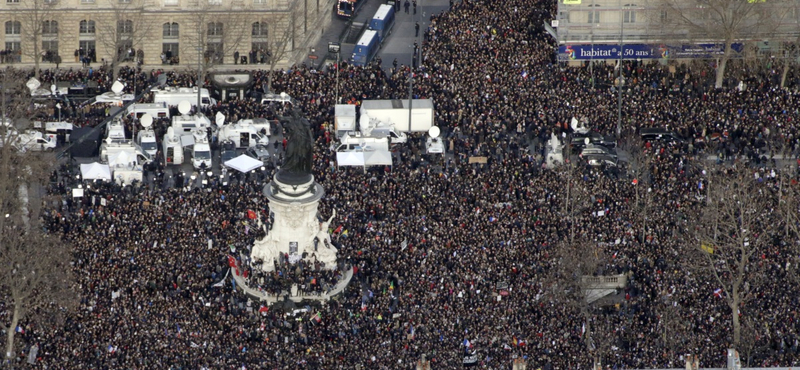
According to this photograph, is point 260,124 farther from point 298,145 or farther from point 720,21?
point 720,21

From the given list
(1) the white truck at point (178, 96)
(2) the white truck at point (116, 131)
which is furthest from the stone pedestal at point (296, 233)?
(1) the white truck at point (178, 96)

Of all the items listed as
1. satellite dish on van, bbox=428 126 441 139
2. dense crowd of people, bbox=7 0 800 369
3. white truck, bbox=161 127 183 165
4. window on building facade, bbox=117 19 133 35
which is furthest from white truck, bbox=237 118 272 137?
window on building facade, bbox=117 19 133 35

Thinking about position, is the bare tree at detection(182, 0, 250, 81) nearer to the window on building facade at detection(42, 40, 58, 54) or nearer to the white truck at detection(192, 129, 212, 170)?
the window on building facade at detection(42, 40, 58, 54)

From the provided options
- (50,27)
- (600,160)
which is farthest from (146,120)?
(600,160)

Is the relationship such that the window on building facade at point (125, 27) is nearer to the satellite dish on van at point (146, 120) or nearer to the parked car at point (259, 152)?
the satellite dish on van at point (146, 120)

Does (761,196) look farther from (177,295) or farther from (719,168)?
(177,295)


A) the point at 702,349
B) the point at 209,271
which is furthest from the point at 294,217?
the point at 702,349
